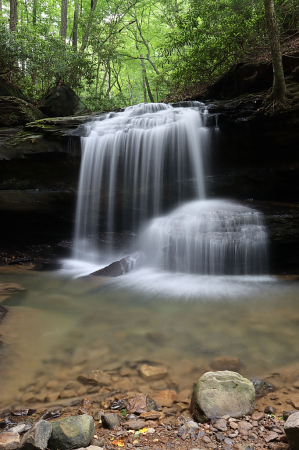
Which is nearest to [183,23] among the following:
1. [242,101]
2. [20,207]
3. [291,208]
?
[242,101]

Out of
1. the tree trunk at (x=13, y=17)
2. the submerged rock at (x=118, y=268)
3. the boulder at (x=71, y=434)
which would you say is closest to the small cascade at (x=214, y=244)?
the submerged rock at (x=118, y=268)

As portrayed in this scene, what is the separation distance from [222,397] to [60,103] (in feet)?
46.4

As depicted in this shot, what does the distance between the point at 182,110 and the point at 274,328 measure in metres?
8.11

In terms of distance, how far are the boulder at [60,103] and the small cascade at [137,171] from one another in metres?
4.88

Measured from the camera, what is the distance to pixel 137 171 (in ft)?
30.8

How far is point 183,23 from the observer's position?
38.1 ft

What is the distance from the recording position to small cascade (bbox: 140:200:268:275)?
23.5 feet

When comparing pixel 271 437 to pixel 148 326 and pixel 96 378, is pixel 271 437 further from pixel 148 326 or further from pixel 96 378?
pixel 148 326

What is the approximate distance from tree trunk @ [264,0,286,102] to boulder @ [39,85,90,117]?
9623mm

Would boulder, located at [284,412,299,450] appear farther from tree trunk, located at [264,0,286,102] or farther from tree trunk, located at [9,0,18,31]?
tree trunk, located at [9,0,18,31]

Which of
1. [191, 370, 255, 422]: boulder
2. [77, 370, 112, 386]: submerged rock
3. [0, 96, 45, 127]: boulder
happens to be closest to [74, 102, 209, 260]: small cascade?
[0, 96, 45, 127]: boulder

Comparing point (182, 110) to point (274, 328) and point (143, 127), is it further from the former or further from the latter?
point (274, 328)

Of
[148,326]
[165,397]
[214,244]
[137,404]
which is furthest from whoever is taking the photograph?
[214,244]

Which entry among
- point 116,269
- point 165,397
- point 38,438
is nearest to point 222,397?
point 165,397
